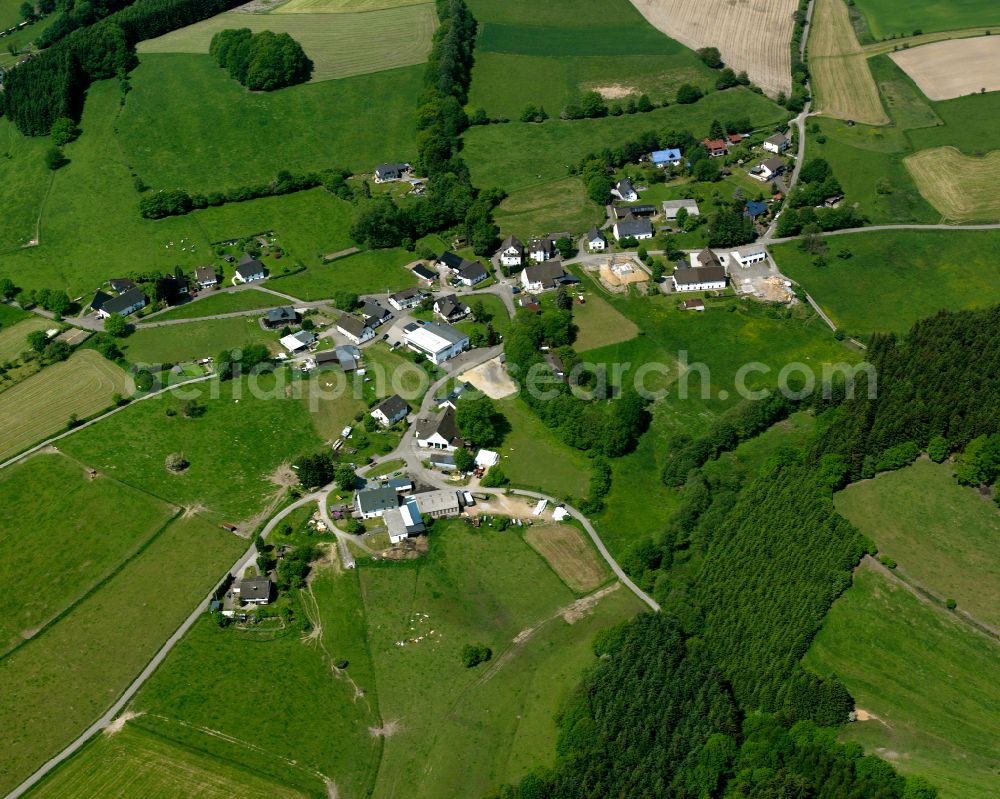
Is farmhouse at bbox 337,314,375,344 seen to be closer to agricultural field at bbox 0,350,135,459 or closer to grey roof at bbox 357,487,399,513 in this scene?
agricultural field at bbox 0,350,135,459

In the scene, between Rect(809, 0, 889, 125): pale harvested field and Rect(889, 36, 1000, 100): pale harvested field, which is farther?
Rect(889, 36, 1000, 100): pale harvested field

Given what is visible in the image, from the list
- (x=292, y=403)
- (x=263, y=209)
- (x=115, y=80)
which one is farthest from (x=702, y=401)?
Answer: (x=115, y=80)

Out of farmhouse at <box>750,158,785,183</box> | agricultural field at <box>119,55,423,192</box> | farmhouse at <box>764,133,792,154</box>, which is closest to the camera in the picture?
farmhouse at <box>750,158,785,183</box>

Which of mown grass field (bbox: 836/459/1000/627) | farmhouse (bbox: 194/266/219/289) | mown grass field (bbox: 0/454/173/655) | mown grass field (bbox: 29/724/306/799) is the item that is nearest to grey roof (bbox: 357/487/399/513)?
mown grass field (bbox: 0/454/173/655)

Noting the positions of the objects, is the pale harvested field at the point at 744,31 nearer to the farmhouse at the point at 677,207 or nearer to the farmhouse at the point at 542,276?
the farmhouse at the point at 677,207

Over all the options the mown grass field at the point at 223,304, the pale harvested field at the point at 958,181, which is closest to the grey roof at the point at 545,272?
the mown grass field at the point at 223,304

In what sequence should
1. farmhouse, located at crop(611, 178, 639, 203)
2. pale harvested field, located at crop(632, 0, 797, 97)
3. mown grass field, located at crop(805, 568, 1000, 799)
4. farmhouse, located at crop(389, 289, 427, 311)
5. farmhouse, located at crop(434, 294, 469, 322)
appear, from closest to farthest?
mown grass field, located at crop(805, 568, 1000, 799) < farmhouse, located at crop(434, 294, 469, 322) < farmhouse, located at crop(389, 289, 427, 311) < farmhouse, located at crop(611, 178, 639, 203) < pale harvested field, located at crop(632, 0, 797, 97)

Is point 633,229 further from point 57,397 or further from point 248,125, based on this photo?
point 57,397

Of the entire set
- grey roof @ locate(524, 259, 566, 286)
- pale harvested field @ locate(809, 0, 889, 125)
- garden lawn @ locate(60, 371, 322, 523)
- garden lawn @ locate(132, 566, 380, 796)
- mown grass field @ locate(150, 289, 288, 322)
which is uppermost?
pale harvested field @ locate(809, 0, 889, 125)
